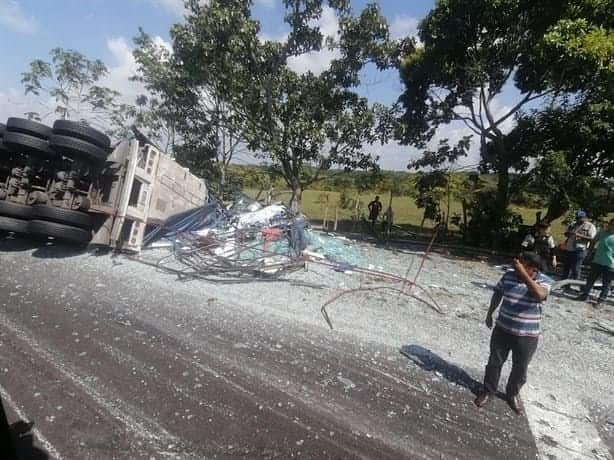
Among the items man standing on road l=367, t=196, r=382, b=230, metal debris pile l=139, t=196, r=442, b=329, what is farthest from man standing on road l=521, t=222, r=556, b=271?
man standing on road l=367, t=196, r=382, b=230

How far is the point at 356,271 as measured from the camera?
6.09 metres

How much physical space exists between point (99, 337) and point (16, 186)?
3.43m

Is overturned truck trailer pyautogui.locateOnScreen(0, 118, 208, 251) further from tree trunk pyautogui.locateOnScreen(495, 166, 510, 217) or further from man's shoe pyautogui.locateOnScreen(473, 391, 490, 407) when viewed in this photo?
tree trunk pyautogui.locateOnScreen(495, 166, 510, 217)

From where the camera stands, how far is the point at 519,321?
2.56 meters

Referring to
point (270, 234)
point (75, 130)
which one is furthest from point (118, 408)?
point (75, 130)

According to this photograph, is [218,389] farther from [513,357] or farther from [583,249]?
[583,249]

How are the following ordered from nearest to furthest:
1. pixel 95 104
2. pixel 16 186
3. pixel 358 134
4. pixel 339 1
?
pixel 16 186
pixel 339 1
pixel 358 134
pixel 95 104

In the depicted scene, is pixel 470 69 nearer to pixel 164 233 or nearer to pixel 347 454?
pixel 164 233

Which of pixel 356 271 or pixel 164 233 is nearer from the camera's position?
pixel 356 271

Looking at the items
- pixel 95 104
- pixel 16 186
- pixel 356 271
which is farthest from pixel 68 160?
pixel 95 104

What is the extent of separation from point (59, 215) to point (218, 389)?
12.4 ft

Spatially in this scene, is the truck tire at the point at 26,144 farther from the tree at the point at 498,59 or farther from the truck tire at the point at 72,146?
the tree at the point at 498,59

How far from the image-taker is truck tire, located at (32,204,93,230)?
452 centimetres

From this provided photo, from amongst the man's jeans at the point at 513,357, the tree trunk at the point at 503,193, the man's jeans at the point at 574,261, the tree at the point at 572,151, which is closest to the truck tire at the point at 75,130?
the man's jeans at the point at 513,357
